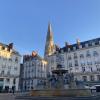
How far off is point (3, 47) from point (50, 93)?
37.9 meters

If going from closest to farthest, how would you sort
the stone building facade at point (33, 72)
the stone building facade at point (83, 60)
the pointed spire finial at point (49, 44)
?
the stone building facade at point (83, 60)
the stone building facade at point (33, 72)
the pointed spire finial at point (49, 44)

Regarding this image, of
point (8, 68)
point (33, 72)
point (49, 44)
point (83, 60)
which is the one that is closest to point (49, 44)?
point (49, 44)

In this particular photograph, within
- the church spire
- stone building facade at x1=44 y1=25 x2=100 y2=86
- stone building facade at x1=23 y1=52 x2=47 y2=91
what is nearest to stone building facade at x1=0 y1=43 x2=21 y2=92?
stone building facade at x1=23 y1=52 x2=47 y2=91

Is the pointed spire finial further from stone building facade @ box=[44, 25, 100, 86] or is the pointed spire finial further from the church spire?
stone building facade @ box=[44, 25, 100, 86]

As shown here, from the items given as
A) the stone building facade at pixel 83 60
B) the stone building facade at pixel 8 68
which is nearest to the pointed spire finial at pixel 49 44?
the stone building facade at pixel 83 60

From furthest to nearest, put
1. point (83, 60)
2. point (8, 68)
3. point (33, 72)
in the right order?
point (33, 72), point (83, 60), point (8, 68)

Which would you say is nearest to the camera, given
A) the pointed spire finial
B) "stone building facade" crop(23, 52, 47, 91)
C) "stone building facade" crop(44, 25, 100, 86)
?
"stone building facade" crop(44, 25, 100, 86)

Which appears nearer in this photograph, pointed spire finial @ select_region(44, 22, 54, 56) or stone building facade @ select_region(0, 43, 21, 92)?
stone building facade @ select_region(0, 43, 21, 92)

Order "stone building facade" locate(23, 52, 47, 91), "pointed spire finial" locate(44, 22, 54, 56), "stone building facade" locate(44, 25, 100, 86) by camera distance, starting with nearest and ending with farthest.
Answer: "stone building facade" locate(44, 25, 100, 86)
"stone building facade" locate(23, 52, 47, 91)
"pointed spire finial" locate(44, 22, 54, 56)

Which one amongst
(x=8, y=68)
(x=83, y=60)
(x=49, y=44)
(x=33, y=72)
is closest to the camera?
(x=8, y=68)

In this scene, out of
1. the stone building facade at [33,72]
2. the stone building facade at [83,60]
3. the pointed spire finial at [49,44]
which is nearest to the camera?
the stone building facade at [83,60]

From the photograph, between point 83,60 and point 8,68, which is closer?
point 8,68

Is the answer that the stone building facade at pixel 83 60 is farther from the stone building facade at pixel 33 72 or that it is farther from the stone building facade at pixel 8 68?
the stone building facade at pixel 8 68

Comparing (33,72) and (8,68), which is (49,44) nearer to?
(33,72)
